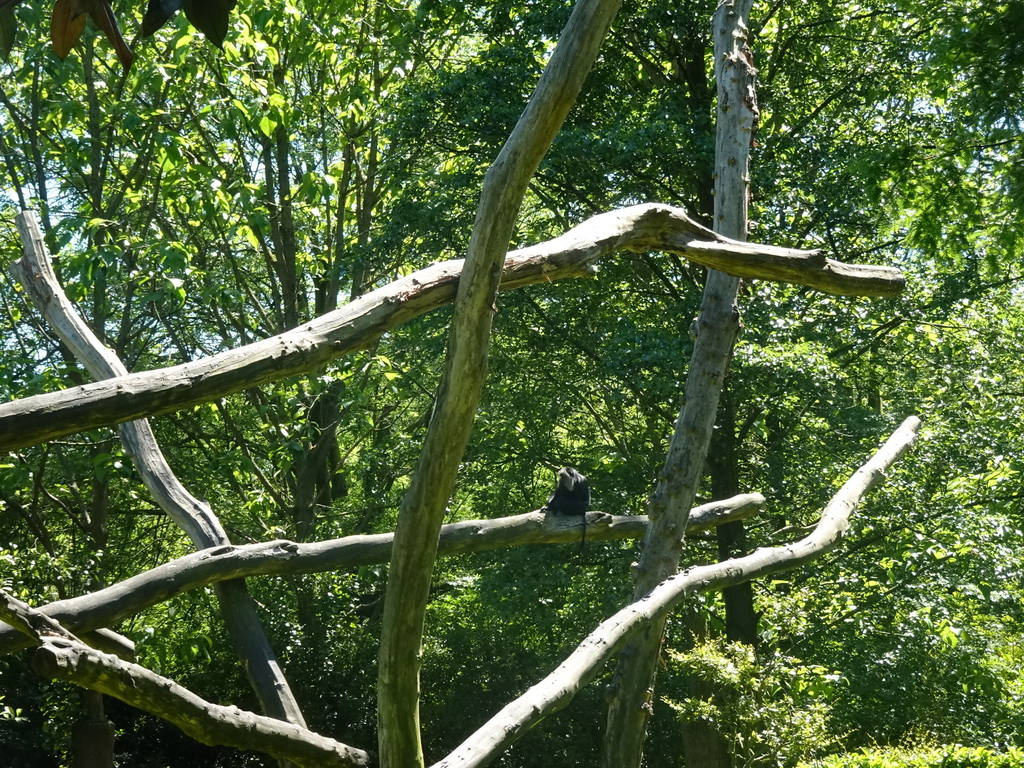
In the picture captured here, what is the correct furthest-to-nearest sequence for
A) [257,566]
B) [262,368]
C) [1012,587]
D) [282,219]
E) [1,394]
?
1. [282,219]
2. [1012,587]
3. [1,394]
4. [257,566]
5. [262,368]

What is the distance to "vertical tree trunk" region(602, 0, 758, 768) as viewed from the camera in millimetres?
4734

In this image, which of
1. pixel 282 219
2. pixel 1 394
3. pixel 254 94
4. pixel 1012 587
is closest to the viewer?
pixel 1 394

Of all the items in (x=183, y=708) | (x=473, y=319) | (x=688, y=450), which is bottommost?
(x=183, y=708)

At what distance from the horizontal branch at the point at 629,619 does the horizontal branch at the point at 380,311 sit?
4.21 feet

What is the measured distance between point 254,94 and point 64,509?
4677mm

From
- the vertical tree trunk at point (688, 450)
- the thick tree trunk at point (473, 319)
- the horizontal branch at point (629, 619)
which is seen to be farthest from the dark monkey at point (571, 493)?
the thick tree trunk at point (473, 319)

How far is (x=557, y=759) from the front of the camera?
10375 millimetres

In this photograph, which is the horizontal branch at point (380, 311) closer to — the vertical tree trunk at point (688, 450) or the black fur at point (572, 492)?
the vertical tree trunk at point (688, 450)

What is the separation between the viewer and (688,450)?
4.75m

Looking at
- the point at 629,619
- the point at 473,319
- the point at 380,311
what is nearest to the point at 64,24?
the point at 380,311

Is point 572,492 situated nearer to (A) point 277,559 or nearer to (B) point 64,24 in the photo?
(A) point 277,559

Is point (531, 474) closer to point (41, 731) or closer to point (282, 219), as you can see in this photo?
point (282, 219)

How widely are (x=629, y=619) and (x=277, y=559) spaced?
1.55 meters

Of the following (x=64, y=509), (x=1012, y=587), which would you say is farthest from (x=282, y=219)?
(x=1012, y=587)
